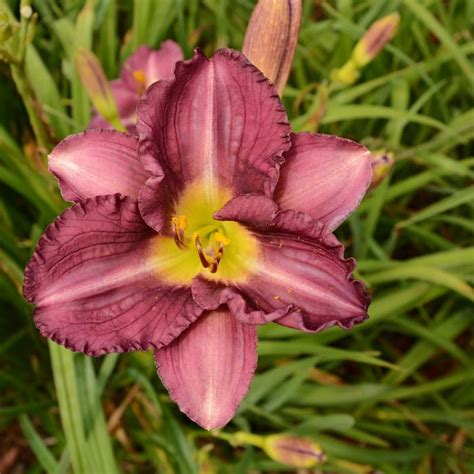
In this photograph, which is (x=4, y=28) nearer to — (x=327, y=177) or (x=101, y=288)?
(x=101, y=288)

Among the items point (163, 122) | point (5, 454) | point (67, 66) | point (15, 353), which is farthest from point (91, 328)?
point (5, 454)

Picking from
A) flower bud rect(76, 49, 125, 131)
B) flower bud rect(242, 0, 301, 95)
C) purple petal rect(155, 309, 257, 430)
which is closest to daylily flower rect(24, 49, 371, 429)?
purple petal rect(155, 309, 257, 430)

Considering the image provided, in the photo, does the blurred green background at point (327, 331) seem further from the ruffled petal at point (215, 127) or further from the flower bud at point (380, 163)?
the ruffled petal at point (215, 127)

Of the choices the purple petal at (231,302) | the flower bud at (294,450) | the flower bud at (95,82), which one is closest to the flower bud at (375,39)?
the flower bud at (95,82)

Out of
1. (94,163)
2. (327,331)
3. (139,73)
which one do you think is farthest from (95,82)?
(327,331)

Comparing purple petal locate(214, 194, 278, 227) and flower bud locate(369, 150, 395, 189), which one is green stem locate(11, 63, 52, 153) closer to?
purple petal locate(214, 194, 278, 227)

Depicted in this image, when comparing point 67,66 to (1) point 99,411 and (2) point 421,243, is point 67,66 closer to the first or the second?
(1) point 99,411

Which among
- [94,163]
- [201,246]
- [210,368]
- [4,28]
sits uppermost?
[4,28]
